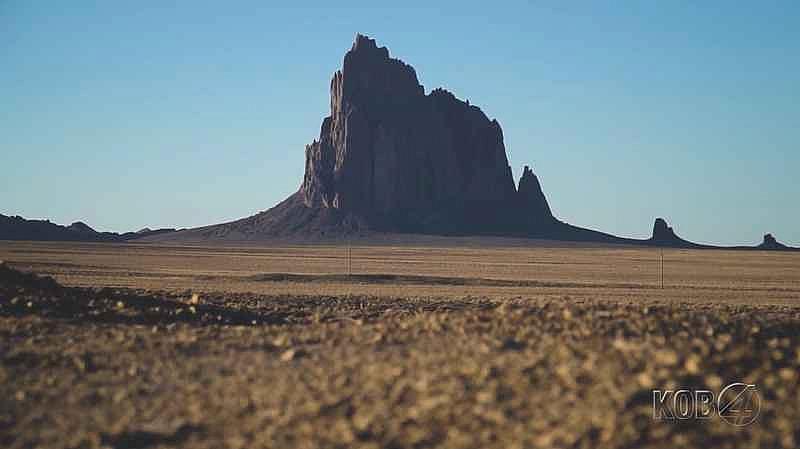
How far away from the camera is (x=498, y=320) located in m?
13.7

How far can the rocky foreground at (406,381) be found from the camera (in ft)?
30.8

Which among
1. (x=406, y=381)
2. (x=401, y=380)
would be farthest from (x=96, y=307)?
(x=406, y=381)

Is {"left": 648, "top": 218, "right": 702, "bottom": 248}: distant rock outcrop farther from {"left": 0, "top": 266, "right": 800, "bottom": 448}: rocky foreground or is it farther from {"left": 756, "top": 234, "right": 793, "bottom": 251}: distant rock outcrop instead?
{"left": 0, "top": 266, "right": 800, "bottom": 448}: rocky foreground

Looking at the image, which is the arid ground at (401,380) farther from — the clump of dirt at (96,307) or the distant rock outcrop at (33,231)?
the distant rock outcrop at (33,231)

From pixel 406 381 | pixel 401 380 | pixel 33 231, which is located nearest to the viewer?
pixel 406 381

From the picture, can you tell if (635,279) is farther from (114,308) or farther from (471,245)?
(471,245)

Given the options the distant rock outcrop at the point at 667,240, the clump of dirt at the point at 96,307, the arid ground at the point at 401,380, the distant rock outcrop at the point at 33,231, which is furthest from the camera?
the distant rock outcrop at the point at 667,240

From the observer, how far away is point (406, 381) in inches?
405

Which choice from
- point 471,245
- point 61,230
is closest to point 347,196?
point 471,245

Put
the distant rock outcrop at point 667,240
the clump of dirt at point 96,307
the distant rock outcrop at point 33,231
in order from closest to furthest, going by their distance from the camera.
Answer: the clump of dirt at point 96,307 < the distant rock outcrop at point 33,231 < the distant rock outcrop at point 667,240

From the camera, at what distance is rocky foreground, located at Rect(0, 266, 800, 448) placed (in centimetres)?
938

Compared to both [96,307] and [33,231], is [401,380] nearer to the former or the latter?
[96,307]

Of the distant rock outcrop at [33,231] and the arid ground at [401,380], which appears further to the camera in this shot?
the distant rock outcrop at [33,231]

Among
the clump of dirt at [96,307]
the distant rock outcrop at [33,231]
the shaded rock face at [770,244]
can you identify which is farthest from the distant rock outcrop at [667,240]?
the clump of dirt at [96,307]
